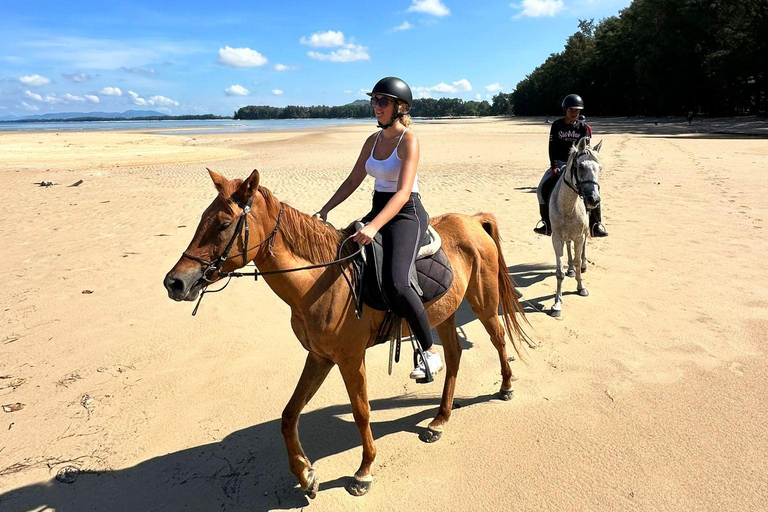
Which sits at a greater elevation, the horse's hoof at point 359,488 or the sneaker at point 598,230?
the sneaker at point 598,230

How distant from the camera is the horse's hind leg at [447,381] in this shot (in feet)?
11.7

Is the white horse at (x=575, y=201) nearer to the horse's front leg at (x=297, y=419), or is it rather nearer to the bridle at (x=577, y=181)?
the bridle at (x=577, y=181)

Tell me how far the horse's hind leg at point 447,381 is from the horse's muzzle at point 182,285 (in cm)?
212

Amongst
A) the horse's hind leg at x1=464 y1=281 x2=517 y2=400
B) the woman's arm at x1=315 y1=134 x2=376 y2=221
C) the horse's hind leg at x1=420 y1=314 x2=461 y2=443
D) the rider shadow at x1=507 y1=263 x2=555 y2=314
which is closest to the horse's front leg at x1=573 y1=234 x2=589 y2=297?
the rider shadow at x1=507 y1=263 x2=555 y2=314

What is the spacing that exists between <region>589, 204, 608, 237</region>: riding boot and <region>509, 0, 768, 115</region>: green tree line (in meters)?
44.5

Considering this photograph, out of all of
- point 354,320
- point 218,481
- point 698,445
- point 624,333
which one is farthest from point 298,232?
point 624,333

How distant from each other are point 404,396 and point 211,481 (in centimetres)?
179

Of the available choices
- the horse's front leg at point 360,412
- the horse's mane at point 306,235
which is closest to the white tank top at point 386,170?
the horse's mane at point 306,235

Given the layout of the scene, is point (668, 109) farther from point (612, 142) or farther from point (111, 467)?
point (111, 467)

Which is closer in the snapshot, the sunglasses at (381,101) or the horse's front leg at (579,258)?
the sunglasses at (381,101)

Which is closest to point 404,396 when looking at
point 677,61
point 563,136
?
point 563,136

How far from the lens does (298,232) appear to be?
2764 mm

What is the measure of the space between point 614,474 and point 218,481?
282 cm

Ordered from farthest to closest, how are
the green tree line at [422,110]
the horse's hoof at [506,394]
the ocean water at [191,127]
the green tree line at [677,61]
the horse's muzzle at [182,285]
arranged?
the green tree line at [422,110] < the ocean water at [191,127] < the green tree line at [677,61] < the horse's hoof at [506,394] < the horse's muzzle at [182,285]
